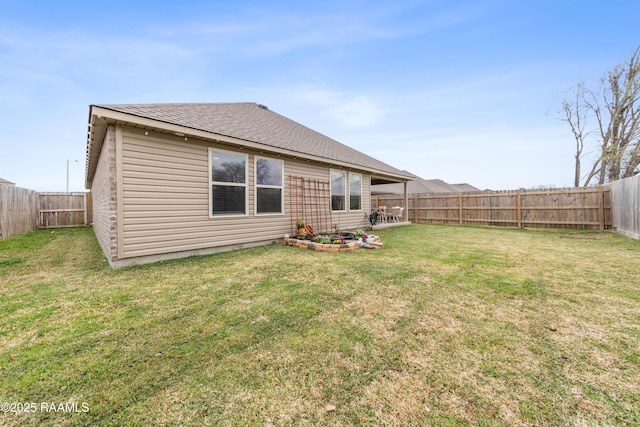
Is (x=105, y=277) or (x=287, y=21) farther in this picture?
(x=287, y=21)

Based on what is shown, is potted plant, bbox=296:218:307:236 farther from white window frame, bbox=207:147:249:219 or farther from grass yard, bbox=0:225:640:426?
grass yard, bbox=0:225:640:426

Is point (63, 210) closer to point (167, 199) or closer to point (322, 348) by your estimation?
point (167, 199)

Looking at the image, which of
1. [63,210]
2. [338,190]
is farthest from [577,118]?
[63,210]

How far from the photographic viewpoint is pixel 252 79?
44.8ft

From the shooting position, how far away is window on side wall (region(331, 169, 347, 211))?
888cm

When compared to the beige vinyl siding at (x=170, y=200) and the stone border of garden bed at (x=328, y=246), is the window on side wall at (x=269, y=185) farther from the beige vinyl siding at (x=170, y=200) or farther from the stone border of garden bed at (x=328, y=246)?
the stone border of garden bed at (x=328, y=246)

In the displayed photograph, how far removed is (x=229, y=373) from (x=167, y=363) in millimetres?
514

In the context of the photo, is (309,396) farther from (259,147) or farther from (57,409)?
(259,147)

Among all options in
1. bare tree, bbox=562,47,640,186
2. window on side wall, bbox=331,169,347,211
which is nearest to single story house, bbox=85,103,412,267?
window on side wall, bbox=331,169,347,211

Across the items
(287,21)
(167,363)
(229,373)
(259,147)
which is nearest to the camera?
(229,373)

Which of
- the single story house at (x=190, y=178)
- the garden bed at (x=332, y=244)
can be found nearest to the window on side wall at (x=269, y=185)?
the single story house at (x=190, y=178)

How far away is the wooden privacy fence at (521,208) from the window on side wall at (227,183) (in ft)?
37.6

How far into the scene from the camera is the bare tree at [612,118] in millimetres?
13266

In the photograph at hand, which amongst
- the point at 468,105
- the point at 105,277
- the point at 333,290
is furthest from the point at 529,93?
the point at 105,277
